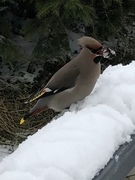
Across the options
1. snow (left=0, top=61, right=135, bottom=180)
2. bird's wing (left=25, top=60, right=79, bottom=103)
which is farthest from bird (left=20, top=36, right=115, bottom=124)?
snow (left=0, top=61, right=135, bottom=180)

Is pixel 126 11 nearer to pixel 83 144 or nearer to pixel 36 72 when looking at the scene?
pixel 36 72

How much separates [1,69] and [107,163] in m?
4.02

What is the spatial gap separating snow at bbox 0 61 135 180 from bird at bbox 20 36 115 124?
120 centimetres

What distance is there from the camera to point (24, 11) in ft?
17.4

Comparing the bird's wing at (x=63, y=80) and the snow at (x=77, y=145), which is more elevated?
the bird's wing at (x=63, y=80)

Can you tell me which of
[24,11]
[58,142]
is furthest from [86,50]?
[24,11]

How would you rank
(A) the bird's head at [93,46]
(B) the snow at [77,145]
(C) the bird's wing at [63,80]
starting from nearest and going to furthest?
(B) the snow at [77,145]
(A) the bird's head at [93,46]
(C) the bird's wing at [63,80]

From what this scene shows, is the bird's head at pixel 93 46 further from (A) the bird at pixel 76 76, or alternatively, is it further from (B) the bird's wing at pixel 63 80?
(B) the bird's wing at pixel 63 80

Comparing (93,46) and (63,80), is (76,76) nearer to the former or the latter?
(63,80)

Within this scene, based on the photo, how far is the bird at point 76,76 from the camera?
3219mm

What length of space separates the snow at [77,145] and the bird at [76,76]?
3.94ft

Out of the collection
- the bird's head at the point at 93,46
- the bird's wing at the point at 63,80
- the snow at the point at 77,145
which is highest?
→ the bird's head at the point at 93,46

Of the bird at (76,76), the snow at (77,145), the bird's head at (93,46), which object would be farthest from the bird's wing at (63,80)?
the snow at (77,145)

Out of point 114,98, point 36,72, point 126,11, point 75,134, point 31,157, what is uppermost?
point 126,11
